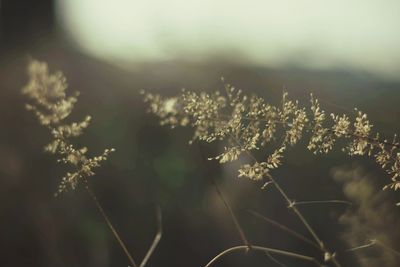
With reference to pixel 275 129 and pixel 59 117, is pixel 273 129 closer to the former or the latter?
pixel 275 129

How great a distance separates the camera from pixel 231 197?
6.16 ft

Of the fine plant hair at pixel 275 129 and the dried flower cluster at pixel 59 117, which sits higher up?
the dried flower cluster at pixel 59 117

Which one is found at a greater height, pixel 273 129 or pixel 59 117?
pixel 59 117

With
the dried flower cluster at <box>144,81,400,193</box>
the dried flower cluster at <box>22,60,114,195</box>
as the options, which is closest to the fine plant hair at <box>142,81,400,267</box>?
the dried flower cluster at <box>144,81,400,193</box>

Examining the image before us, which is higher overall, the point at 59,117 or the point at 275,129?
the point at 59,117

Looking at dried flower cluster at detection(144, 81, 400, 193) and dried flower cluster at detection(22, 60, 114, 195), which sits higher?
dried flower cluster at detection(22, 60, 114, 195)

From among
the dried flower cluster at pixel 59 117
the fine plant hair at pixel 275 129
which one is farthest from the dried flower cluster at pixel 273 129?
the dried flower cluster at pixel 59 117

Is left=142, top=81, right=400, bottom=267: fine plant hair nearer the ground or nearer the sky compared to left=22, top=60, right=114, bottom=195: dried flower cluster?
nearer the ground

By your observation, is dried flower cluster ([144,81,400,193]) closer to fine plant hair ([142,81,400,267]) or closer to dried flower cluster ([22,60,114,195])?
fine plant hair ([142,81,400,267])

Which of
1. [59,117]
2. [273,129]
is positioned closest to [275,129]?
[273,129]

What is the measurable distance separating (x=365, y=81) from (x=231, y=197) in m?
0.94

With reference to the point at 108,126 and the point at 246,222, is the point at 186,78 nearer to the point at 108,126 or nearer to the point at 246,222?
the point at 108,126

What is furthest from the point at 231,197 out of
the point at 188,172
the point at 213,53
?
the point at 213,53

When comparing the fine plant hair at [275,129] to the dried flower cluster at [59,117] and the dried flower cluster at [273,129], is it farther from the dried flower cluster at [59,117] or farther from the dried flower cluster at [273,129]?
the dried flower cluster at [59,117]
